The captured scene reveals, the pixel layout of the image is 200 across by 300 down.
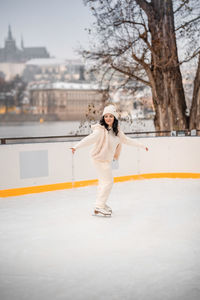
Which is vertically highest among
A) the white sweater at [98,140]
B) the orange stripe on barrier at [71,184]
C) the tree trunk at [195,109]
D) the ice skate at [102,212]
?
the tree trunk at [195,109]

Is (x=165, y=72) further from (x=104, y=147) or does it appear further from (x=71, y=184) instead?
(x=104, y=147)

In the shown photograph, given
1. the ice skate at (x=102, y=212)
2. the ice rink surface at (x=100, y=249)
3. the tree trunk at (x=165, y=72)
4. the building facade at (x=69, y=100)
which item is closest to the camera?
the ice rink surface at (x=100, y=249)

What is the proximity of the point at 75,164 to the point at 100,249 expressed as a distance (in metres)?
3.03

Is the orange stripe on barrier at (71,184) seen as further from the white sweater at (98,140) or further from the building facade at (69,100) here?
the building facade at (69,100)

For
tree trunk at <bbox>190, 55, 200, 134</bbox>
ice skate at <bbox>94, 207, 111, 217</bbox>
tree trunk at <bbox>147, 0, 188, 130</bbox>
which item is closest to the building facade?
tree trunk at <bbox>147, 0, 188, 130</bbox>

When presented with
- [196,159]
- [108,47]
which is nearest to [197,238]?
[196,159]

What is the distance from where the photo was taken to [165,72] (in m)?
9.66

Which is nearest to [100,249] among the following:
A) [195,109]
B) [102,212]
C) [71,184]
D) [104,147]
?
[102,212]

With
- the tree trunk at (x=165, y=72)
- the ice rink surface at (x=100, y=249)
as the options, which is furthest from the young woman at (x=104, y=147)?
the tree trunk at (x=165, y=72)

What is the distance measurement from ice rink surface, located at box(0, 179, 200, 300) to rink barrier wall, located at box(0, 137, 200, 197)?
456 millimetres

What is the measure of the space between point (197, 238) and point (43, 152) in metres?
3.04

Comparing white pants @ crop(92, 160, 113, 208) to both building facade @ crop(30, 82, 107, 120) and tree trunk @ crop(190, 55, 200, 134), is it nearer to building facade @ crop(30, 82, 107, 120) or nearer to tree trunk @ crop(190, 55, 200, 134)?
building facade @ crop(30, 82, 107, 120)

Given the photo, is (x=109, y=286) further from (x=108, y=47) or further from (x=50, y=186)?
(x=108, y=47)

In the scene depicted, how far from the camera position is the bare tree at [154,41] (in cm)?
947
